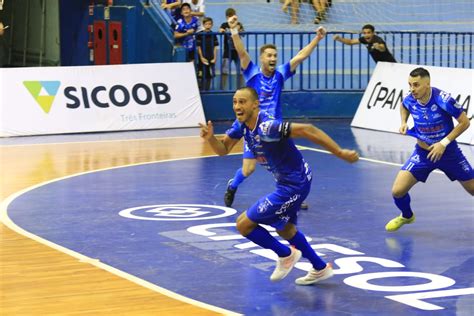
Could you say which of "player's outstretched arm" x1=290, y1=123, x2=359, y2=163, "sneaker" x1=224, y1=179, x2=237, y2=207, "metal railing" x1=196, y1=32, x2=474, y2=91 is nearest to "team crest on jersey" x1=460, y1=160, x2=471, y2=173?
"sneaker" x1=224, y1=179, x2=237, y2=207

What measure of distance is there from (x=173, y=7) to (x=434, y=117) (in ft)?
44.1

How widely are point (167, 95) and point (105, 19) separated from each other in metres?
3.58

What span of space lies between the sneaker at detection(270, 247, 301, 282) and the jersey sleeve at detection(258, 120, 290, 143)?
1252 millimetres

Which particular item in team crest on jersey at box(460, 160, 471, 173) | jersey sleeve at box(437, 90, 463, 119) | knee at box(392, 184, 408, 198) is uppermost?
jersey sleeve at box(437, 90, 463, 119)

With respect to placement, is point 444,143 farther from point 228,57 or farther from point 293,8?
point 293,8

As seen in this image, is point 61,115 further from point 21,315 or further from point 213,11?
point 21,315

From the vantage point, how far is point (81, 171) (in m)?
17.4

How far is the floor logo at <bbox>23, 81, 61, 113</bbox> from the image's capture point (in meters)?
22.0

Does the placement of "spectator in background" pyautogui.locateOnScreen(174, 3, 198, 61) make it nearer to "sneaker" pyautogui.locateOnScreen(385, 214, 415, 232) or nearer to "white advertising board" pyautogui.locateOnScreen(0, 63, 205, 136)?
"white advertising board" pyautogui.locateOnScreen(0, 63, 205, 136)

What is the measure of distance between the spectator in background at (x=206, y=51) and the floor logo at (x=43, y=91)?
3.84 metres

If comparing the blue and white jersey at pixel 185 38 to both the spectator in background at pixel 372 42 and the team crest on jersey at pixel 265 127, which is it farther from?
the team crest on jersey at pixel 265 127

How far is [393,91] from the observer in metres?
23.3

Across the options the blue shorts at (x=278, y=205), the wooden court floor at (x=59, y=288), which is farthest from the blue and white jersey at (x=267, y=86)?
the blue shorts at (x=278, y=205)

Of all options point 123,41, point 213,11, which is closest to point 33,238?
point 123,41
